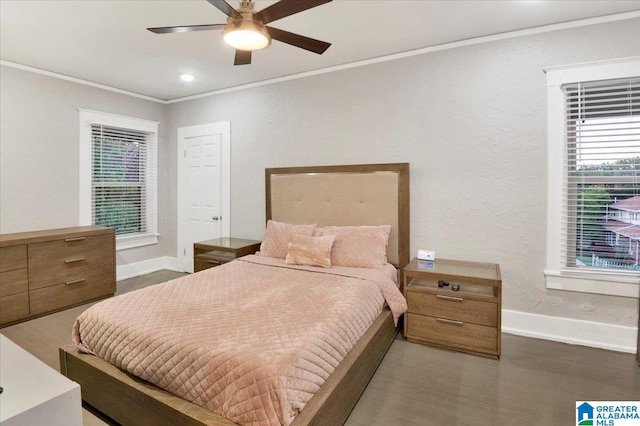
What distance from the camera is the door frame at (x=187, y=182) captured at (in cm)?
454

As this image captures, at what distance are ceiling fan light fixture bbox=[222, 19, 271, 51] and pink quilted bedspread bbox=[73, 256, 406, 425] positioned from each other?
5.31 feet

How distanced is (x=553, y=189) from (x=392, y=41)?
75.1 inches

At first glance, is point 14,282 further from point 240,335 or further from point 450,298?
point 450,298

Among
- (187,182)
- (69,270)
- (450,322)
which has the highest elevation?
(187,182)

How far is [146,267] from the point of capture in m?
4.93

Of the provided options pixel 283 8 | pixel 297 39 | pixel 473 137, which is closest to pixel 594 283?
pixel 473 137

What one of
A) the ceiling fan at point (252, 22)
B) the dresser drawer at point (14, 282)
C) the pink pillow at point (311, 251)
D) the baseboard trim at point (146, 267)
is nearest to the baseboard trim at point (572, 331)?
the pink pillow at point (311, 251)

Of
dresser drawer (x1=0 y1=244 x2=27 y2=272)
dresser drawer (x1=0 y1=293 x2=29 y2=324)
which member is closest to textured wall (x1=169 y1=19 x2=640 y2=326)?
dresser drawer (x1=0 y1=244 x2=27 y2=272)

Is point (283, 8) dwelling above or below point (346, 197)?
above

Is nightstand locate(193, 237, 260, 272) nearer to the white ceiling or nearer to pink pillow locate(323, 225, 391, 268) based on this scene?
pink pillow locate(323, 225, 391, 268)

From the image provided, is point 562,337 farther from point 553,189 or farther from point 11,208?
point 11,208

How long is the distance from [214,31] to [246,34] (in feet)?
3.87

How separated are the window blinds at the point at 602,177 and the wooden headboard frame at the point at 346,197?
1.36 m

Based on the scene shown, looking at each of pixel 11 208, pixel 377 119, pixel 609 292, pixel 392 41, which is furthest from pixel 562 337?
pixel 11 208
